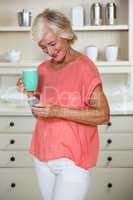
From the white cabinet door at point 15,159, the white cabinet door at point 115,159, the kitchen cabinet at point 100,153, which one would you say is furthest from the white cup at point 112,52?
the white cabinet door at point 15,159

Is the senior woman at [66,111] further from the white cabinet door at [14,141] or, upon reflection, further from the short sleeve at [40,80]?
the white cabinet door at [14,141]

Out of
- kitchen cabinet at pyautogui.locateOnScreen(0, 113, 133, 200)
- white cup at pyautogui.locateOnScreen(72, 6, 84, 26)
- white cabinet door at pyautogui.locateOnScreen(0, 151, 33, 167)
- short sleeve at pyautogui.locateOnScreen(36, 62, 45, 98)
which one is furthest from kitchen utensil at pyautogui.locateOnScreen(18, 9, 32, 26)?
short sleeve at pyautogui.locateOnScreen(36, 62, 45, 98)

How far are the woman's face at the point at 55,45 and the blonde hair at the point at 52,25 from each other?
16 mm

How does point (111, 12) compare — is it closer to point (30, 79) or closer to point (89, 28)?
point (89, 28)

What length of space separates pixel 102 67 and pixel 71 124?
58.9 inches

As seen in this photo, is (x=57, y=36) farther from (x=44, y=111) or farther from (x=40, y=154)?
(x=40, y=154)

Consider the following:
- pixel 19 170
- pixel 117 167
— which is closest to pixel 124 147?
pixel 117 167

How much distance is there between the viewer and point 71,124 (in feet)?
5.05

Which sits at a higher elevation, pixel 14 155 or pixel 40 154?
pixel 40 154

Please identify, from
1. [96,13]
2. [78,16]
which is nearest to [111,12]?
[96,13]

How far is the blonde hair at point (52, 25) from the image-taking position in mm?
1500

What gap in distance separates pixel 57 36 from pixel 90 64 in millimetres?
171

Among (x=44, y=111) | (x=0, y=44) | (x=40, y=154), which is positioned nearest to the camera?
(x=44, y=111)

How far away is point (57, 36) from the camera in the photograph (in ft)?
4.95
